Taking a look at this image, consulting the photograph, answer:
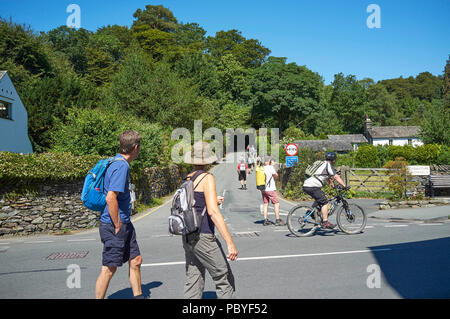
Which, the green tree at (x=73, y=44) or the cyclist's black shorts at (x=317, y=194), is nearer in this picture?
the cyclist's black shorts at (x=317, y=194)

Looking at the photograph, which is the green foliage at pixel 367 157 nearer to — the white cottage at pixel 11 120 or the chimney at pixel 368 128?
the chimney at pixel 368 128

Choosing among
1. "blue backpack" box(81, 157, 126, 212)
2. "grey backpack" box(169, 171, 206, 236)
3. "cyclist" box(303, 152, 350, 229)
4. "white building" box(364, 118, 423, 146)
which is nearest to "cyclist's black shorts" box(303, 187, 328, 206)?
"cyclist" box(303, 152, 350, 229)

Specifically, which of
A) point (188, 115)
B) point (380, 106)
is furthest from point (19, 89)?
point (380, 106)

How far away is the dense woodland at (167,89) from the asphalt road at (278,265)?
314 inches

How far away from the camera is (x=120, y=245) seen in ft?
13.3

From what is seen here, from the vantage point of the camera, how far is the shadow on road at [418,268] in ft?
15.5

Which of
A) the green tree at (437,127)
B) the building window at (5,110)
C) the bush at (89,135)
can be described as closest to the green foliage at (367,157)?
the green tree at (437,127)

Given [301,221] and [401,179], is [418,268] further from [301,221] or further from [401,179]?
[401,179]

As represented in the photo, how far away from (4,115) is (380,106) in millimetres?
90689

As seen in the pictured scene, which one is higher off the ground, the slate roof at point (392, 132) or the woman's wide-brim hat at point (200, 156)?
the slate roof at point (392, 132)

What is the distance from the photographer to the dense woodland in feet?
87.8

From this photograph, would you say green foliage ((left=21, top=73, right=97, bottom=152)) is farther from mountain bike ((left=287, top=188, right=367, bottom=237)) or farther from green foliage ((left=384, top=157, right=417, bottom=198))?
mountain bike ((left=287, top=188, right=367, bottom=237))
